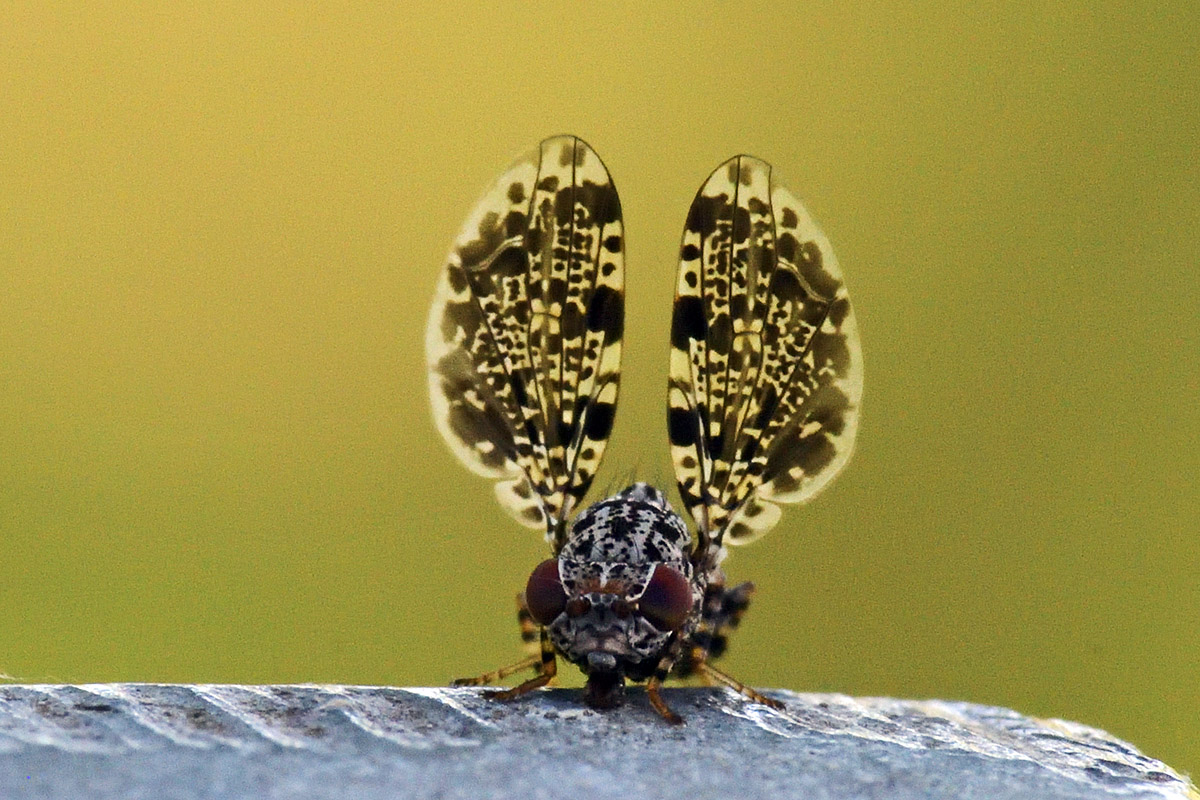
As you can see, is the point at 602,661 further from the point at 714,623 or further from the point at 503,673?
the point at 714,623

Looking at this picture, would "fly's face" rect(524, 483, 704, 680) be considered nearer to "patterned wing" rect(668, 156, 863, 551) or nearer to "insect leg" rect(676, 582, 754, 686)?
"insect leg" rect(676, 582, 754, 686)

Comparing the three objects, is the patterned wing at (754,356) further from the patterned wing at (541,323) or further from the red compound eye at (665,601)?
the red compound eye at (665,601)

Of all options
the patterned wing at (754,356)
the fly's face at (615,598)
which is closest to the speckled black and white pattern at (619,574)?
the fly's face at (615,598)

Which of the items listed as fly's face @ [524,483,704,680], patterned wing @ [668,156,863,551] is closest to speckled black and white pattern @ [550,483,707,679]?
fly's face @ [524,483,704,680]

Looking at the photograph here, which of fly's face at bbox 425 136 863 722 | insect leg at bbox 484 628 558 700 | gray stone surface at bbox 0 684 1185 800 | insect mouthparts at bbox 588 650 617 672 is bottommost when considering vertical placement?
gray stone surface at bbox 0 684 1185 800

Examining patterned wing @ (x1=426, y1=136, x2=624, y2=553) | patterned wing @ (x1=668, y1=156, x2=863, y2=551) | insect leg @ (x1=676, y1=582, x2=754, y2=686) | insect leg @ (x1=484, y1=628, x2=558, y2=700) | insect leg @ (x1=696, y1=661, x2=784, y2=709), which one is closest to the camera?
insect leg @ (x1=484, y1=628, x2=558, y2=700)

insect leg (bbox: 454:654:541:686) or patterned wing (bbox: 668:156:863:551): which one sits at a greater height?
patterned wing (bbox: 668:156:863:551)

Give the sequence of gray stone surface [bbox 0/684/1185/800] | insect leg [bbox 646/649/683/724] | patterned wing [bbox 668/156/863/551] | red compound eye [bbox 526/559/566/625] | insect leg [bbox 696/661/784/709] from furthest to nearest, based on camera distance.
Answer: patterned wing [bbox 668/156/863/551], red compound eye [bbox 526/559/566/625], insect leg [bbox 696/661/784/709], insect leg [bbox 646/649/683/724], gray stone surface [bbox 0/684/1185/800]
